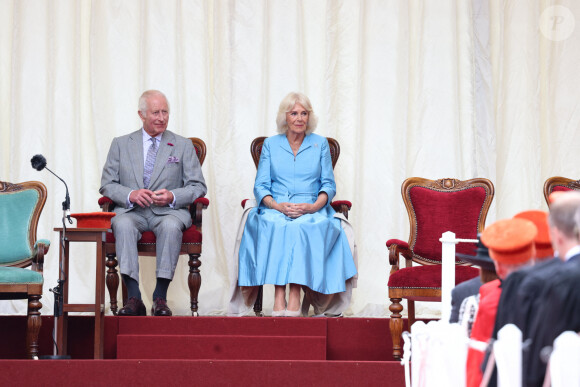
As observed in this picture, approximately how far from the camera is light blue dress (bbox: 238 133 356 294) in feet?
16.4

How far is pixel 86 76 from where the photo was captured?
19.7ft

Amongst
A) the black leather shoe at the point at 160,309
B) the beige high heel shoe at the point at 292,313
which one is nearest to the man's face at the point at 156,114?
the black leather shoe at the point at 160,309

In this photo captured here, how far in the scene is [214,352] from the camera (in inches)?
176

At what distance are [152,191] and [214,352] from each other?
118cm

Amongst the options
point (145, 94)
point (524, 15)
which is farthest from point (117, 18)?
point (524, 15)

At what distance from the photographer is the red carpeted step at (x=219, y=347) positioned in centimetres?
445

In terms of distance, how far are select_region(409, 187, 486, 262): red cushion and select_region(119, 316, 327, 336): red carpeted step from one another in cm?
83

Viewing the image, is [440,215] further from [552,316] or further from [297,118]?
[552,316]

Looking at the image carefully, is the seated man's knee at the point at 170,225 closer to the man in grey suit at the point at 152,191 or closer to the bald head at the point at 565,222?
the man in grey suit at the point at 152,191

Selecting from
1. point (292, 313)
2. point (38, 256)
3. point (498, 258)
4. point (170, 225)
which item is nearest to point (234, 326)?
point (292, 313)

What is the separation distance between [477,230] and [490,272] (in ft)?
9.09

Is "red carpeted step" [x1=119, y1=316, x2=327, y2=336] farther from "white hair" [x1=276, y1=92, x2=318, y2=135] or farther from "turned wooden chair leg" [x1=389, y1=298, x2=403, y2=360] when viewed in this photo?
"white hair" [x1=276, y1=92, x2=318, y2=135]

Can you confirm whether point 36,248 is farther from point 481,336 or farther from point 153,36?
point 481,336

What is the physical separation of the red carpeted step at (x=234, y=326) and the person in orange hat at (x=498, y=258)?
8.59 feet
